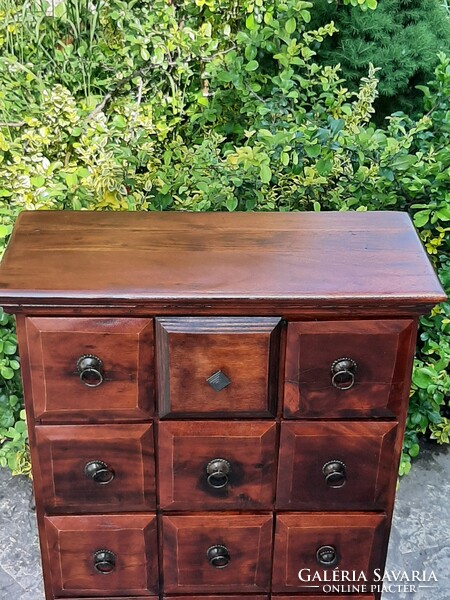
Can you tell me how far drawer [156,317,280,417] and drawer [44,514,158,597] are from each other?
0.91 feet

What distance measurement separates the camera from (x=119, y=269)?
4.25ft

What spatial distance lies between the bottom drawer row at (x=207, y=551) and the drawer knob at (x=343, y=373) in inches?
11.8

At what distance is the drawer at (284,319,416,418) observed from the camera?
1287mm

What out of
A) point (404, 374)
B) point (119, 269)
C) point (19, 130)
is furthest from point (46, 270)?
point (19, 130)

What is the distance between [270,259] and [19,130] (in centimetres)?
102

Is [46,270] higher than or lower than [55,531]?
higher

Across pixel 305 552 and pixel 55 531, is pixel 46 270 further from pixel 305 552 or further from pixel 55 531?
pixel 305 552

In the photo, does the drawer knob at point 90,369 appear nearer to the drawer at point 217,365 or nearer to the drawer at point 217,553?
the drawer at point 217,365

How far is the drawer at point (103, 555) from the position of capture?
57.1 inches

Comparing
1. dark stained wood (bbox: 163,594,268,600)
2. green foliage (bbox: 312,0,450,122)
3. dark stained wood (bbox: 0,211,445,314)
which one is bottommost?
dark stained wood (bbox: 163,594,268,600)

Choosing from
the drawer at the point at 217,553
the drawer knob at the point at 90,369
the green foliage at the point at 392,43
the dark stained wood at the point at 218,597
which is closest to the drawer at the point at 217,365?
the drawer knob at the point at 90,369

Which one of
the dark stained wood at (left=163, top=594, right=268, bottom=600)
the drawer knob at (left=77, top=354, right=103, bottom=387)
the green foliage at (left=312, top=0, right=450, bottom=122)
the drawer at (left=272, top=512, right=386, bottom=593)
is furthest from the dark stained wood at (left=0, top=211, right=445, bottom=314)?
the green foliage at (left=312, top=0, right=450, bottom=122)

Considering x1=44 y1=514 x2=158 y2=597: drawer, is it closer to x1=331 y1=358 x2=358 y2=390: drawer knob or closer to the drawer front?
the drawer front

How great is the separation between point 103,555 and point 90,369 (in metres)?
0.43
